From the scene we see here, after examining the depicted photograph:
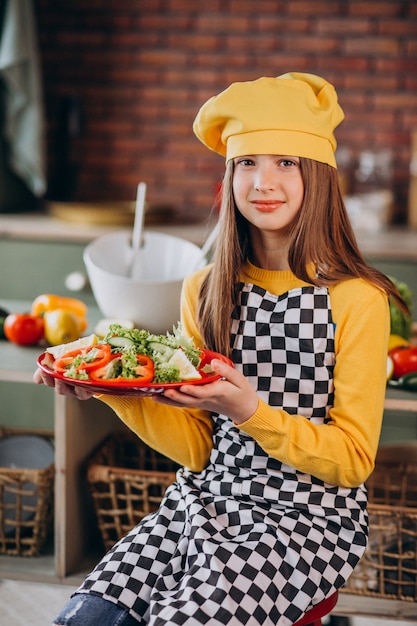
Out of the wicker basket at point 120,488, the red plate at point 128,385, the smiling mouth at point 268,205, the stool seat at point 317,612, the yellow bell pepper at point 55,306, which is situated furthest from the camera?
the yellow bell pepper at point 55,306

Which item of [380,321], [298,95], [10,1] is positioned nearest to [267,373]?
[380,321]

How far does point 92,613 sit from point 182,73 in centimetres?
259

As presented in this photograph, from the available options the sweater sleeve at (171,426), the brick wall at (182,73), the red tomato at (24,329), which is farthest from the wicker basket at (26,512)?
the brick wall at (182,73)

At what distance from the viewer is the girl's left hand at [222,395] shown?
4.42ft

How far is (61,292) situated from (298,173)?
5.51 feet

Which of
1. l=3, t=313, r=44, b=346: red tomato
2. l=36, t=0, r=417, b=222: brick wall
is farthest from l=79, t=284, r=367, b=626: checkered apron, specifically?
l=36, t=0, r=417, b=222: brick wall

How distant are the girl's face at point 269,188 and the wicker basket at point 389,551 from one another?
706 millimetres

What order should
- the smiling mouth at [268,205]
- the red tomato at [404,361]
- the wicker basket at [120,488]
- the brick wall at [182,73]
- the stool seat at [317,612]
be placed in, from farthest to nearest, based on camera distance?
the brick wall at [182,73]
the wicker basket at [120,488]
the red tomato at [404,361]
the smiling mouth at [268,205]
the stool seat at [317,612]

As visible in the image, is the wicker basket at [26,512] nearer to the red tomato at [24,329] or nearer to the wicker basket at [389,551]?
the red tomato at [24,329]

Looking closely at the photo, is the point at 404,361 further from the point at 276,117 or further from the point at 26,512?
the point at 26,512

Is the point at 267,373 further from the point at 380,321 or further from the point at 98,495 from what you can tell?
the point at 98,495

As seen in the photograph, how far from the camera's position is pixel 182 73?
353 centimetres

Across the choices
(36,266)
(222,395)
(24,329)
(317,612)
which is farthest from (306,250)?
(36,266)

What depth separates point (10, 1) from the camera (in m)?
3.13
